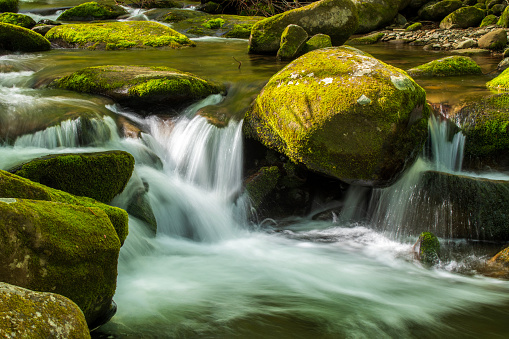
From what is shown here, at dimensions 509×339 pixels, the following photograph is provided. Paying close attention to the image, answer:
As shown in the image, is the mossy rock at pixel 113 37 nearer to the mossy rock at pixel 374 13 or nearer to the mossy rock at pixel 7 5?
the mossy rock at pixel 7 5

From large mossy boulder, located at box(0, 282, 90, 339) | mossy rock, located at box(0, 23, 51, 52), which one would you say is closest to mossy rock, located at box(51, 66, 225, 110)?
mossy rock, located at box(0, 23, 51, 52)

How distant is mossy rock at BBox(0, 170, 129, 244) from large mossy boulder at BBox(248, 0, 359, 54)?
28.2 ft

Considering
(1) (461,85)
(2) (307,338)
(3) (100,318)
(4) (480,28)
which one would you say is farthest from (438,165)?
(4) (480,28)

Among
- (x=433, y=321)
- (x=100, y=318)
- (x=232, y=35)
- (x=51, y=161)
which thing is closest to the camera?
(x=100, y=318)

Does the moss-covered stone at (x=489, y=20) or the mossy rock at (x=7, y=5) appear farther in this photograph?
the mossy rock at (x=7, y=5)

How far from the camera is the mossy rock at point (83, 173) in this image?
171 inches

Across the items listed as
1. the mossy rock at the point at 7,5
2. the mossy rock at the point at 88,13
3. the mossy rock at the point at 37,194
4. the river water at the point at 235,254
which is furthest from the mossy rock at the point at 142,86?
the mossy rock at the point at 7,5

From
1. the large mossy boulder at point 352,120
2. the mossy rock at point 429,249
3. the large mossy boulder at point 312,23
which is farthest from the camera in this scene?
the large mossy boulder at point 312,23

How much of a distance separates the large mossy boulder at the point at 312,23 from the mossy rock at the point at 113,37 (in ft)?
8.79

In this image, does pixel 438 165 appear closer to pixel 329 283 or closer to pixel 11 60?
pixel 329 283

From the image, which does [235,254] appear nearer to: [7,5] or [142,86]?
[142,86]

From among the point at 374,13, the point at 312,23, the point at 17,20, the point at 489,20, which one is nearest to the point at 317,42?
the point at 312,23

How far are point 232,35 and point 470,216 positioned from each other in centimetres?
1181

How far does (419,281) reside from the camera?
179 inches
